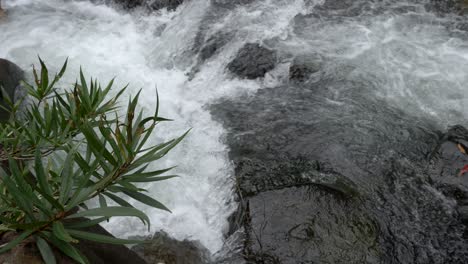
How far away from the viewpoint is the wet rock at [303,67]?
20.5 ft

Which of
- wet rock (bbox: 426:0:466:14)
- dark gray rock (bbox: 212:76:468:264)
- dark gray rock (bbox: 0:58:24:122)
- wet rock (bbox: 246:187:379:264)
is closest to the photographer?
wet rock (bbox: 246:187:379:264)

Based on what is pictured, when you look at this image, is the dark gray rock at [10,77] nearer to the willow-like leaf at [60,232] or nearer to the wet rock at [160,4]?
the wet rock at [160,4]

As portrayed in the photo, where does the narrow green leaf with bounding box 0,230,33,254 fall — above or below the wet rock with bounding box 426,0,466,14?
above

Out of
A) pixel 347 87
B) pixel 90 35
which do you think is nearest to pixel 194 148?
pixel 347 87

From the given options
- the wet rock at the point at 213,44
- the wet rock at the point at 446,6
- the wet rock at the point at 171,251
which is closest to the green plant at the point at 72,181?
the wet rock at the point at 171,251

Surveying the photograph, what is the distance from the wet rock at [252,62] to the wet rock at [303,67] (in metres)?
0.37

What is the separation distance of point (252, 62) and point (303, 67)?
0.87m

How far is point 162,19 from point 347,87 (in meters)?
A: 4.45

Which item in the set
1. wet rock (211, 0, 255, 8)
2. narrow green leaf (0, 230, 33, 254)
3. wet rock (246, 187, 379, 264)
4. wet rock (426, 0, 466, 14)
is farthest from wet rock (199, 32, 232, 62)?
narrow green leaf (0, 230, 33, 254)

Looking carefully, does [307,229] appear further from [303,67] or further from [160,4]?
[160,4]

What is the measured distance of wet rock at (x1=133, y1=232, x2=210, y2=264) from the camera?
3756mm

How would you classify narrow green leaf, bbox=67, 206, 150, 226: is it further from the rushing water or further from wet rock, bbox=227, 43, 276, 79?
wet rock, bbox=227, 43, 276, 79

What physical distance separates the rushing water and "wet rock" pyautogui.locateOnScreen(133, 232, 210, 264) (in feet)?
0.39

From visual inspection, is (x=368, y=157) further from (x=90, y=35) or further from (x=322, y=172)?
(x=90, y=35)
